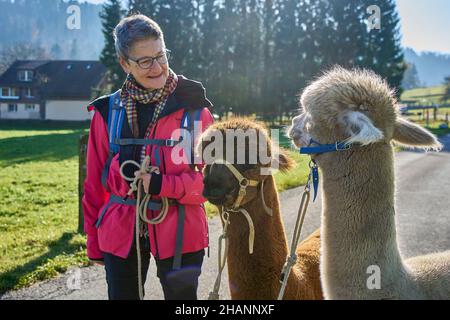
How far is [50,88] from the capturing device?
49812 mm

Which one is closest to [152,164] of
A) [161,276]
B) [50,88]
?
[161,276]

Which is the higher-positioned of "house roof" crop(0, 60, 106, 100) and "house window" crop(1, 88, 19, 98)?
"house roof" crop(0, 60, 106, 100)

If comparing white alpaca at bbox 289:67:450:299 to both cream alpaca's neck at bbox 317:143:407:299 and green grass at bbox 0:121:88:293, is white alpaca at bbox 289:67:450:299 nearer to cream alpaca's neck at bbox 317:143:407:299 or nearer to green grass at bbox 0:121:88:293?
cream alpaca's neck at bbox 317:143:407:299

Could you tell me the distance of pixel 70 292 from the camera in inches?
174

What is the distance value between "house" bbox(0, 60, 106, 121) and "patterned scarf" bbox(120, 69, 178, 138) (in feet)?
142

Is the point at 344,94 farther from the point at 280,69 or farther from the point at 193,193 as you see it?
the point at 280,69

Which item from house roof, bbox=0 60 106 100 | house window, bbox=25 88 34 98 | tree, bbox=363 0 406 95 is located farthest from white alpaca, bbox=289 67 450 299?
house window, bbox=25 88 34 98

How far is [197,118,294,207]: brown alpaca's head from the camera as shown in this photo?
2.68 meters

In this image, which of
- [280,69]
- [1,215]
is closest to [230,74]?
[280,69]

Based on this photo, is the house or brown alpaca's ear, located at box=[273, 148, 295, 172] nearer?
brown alpaca's ear, located at box=[273, 148, 295, 172]

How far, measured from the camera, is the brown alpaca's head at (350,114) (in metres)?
2.27

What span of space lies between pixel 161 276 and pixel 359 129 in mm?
1332

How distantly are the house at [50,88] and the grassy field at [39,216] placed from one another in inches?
1211

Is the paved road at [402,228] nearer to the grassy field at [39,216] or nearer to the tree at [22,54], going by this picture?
the grassy field at [39,216]
